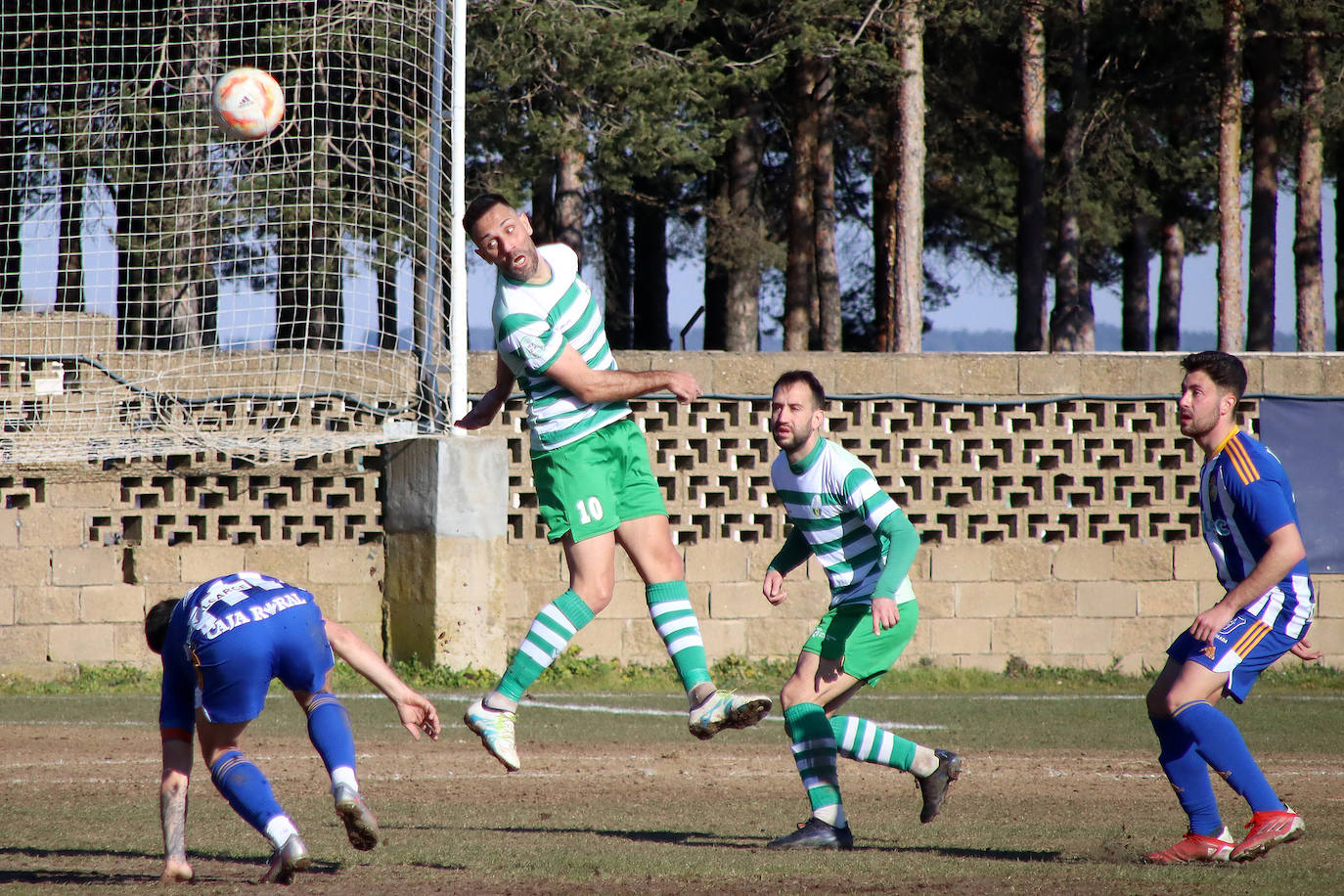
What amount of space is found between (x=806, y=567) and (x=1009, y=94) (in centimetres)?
1636

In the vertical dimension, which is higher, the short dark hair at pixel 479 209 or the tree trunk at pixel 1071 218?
the tree trunk at pixel 1071 218

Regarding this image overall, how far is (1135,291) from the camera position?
103 ft

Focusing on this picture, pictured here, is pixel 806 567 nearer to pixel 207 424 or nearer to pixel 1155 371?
pixel 1155 371

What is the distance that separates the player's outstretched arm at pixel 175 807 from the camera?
4.65 metres

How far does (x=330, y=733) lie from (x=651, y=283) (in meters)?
22.6

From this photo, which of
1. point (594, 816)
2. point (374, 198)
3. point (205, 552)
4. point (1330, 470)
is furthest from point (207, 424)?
point (1330, 470)

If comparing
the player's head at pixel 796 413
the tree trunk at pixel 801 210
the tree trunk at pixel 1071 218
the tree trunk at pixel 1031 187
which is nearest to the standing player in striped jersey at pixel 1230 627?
the player's head at pixel 796 413

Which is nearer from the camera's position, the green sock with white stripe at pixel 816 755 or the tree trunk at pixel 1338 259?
the green sock with white stripe at pixel 816 755

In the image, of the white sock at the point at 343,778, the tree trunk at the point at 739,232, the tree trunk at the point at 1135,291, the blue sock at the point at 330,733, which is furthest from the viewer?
the tree trunk at the point at 1135,291

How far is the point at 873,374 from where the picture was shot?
1257 cm

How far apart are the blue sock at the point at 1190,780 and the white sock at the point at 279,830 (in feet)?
9.35

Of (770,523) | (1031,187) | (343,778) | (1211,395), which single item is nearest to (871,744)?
(1211,395)

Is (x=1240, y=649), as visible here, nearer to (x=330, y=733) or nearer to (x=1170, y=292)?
(x=330, y=733)

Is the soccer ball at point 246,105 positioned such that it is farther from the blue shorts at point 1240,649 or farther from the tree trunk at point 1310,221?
the tree trunk at point 1310,221
